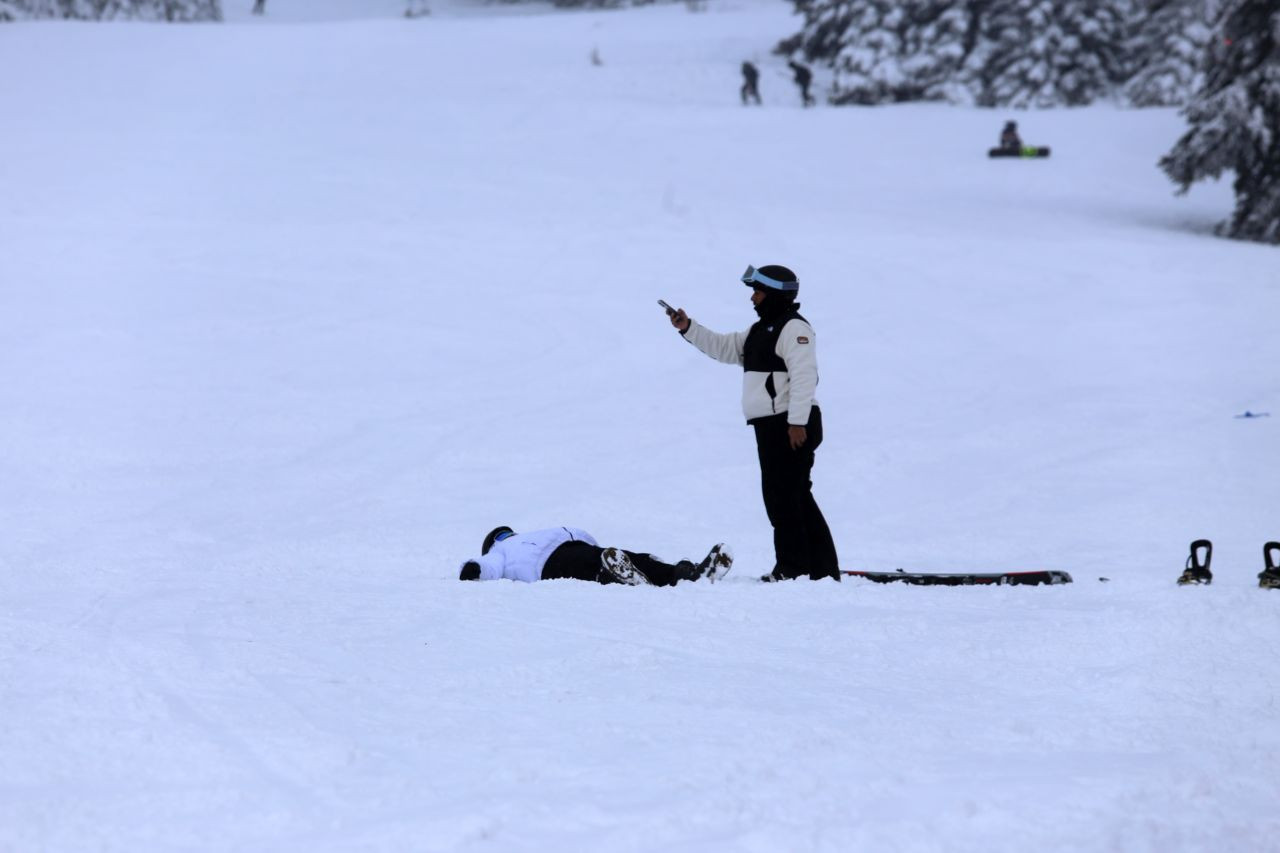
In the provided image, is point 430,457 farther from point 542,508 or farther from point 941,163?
point 941,163

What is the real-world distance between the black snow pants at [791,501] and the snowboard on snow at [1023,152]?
74.1 ft

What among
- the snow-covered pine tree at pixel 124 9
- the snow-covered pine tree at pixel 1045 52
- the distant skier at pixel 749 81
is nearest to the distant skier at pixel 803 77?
the distant skier at pixel 749 81

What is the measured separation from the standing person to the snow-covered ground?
44cm

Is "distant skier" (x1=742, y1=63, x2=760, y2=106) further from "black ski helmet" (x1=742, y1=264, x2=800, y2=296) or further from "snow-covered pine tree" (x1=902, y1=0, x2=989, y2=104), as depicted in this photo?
"black ski helmet" (x1=742, y1=264, x2=800, y2=296)

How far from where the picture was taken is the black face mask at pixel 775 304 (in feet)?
22.5

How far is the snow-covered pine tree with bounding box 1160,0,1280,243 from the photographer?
67.9 ft

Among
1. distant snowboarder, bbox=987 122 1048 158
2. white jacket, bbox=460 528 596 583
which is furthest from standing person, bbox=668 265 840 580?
distant snowboarder, bbox=987 122 1048 158

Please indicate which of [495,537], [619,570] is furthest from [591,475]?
[619,570]

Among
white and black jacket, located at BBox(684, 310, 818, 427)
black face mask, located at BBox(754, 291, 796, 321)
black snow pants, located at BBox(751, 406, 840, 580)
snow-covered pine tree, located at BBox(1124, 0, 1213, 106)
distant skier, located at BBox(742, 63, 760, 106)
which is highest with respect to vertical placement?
snow-covered pine tree, located at BBox(1124, 0, 1213, 106)

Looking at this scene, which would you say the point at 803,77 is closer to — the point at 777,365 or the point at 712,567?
the point at 777,365

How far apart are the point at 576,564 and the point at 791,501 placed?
3.76ft

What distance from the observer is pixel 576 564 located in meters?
6.80

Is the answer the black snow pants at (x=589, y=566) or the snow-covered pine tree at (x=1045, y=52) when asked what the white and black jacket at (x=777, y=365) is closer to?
the black snow pants at (x=589, y=566)

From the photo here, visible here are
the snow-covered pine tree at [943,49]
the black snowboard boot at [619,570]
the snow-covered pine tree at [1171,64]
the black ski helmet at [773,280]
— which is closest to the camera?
the black snowboard boot at [619,570]
